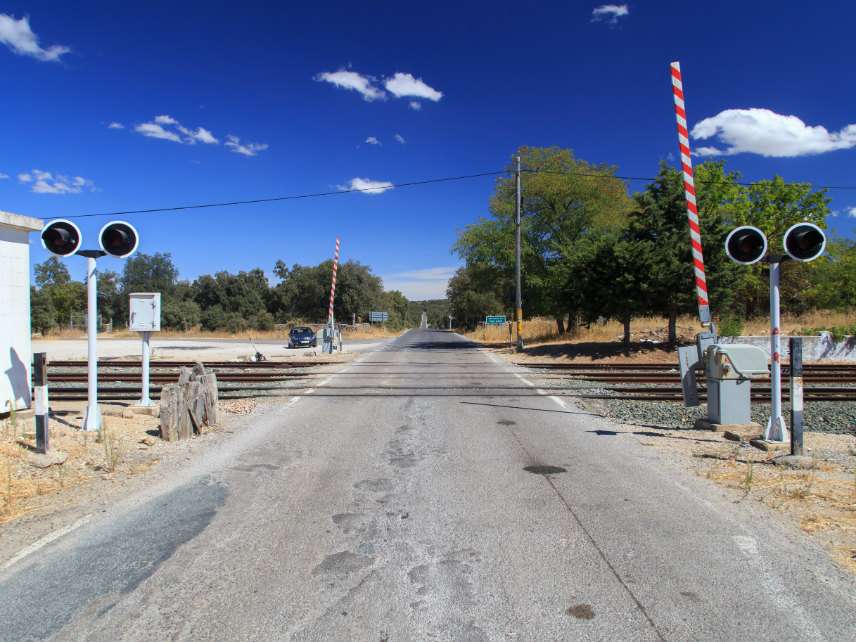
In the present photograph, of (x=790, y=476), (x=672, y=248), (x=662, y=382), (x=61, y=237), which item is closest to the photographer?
(x=790, y=476)

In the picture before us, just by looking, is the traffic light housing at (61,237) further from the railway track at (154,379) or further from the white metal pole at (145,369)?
the railway track at (154,379)

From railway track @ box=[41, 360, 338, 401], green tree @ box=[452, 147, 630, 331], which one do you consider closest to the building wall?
railway track @ box=[41, 360, 338, 401]

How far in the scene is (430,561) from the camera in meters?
4.26

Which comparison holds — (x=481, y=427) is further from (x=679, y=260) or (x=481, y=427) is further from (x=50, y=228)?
(x=679, y=260)

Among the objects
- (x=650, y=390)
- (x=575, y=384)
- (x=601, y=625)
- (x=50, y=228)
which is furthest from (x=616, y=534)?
(x=575, y=384)

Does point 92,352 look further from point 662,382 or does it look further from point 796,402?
point 662,382

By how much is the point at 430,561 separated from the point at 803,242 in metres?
6.49

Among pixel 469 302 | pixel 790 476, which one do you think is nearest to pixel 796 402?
pixel 790 476

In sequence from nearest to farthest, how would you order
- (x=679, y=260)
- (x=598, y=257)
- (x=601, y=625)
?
(x=601, y=625)
(x=679, y=260)
(x=598, y=257)

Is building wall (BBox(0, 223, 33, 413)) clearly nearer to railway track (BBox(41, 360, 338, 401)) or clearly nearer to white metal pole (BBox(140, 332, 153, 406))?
white metal pole (BBox(140, 332, 153, 406))

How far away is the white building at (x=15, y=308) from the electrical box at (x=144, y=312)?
63.2 inches

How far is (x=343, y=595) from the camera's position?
12.3ft

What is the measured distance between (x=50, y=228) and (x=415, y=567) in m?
→ 7.28

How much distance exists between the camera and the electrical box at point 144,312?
409 inches
